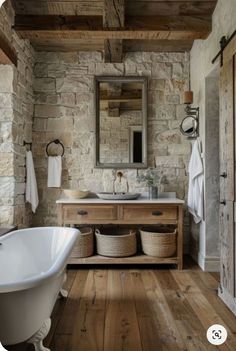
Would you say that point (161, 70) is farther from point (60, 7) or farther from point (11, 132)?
point (11, 132)

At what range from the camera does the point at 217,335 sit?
1.97 m

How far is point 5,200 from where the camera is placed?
305cm

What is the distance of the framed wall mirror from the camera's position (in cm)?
377

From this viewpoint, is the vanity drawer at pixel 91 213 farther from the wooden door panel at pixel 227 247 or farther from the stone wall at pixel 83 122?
the wooden door panel at pixel 227 247

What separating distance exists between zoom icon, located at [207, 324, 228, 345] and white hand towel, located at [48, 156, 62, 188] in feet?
7.86

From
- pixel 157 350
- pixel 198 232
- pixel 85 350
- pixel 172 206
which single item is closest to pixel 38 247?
pixel 85 350

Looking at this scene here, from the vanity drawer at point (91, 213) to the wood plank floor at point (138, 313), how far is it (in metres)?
0.58

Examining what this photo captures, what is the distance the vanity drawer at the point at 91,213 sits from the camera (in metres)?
3.29

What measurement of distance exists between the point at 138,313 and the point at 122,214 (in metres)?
1.18

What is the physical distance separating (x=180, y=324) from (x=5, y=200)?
6.49 ft

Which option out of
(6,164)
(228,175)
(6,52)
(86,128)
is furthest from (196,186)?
(6,52)

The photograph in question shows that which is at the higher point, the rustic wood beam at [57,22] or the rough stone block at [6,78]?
the rustic wood beam at [57,22]

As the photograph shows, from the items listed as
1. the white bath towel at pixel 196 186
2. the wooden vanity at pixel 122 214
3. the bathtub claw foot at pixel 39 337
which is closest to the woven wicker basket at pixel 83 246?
the wooden vanity at pixel 122 214

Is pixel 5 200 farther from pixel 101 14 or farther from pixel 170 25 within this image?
pixel 170 25
